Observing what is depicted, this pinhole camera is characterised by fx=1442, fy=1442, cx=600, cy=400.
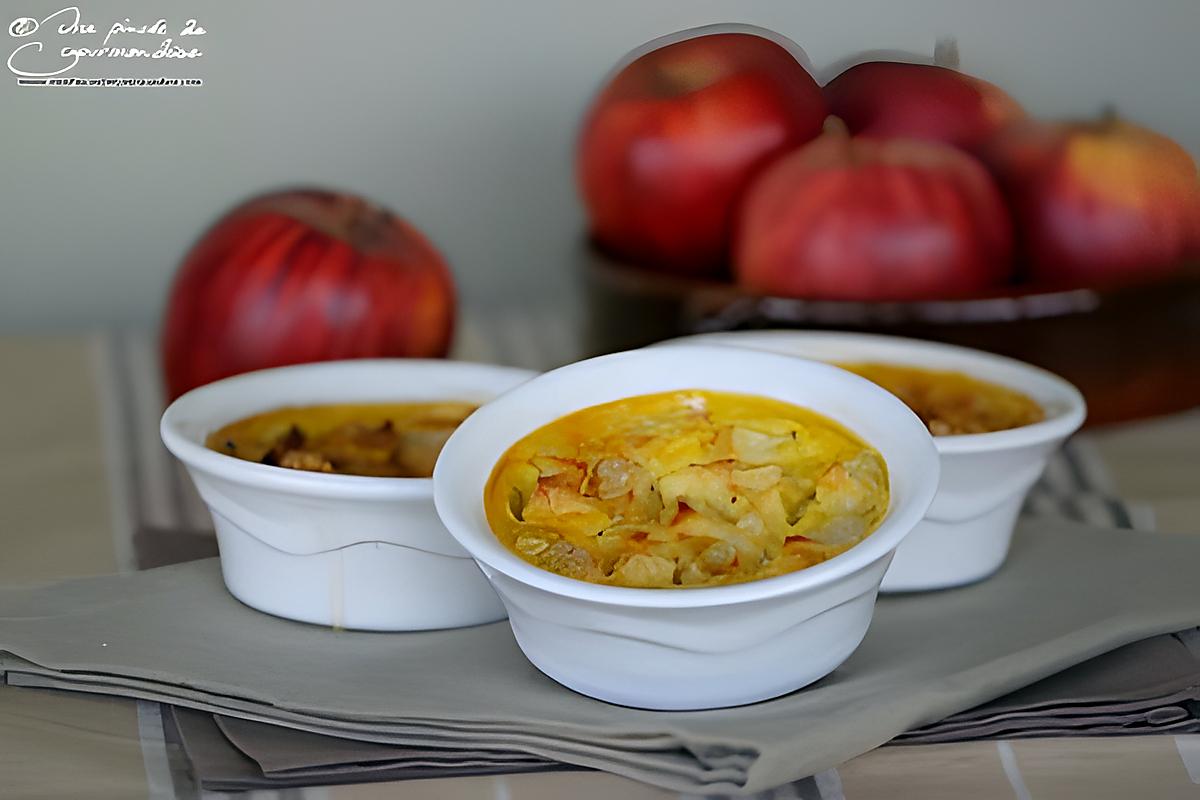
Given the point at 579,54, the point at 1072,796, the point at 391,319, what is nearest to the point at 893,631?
the point at 1072,796

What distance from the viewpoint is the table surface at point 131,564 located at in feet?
1.63

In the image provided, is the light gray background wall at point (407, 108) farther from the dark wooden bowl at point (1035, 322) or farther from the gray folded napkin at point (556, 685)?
the gray folded napkin at point (556, 685)

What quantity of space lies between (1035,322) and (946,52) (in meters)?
0.20

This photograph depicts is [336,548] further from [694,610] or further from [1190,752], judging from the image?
[1190,752]

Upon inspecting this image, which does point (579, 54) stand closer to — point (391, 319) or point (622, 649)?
point (391, 319)

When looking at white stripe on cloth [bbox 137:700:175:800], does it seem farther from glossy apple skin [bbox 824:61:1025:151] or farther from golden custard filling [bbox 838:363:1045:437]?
glossy apple skin [bbox 824:61:1025:151]

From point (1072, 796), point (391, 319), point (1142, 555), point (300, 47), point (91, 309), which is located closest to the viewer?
point (1072, 796)

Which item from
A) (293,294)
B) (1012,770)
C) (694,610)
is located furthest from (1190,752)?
(293,294)

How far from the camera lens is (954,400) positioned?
68cm

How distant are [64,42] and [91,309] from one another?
239 millimetres

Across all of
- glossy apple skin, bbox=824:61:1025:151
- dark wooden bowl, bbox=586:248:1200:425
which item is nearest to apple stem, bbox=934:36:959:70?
glossy apple skin, bbox=824:61:1025:151

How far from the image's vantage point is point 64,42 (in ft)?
2.90

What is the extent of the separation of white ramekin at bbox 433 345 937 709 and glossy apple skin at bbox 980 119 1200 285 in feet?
1.09

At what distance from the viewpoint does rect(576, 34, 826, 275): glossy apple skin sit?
2.81 feet
